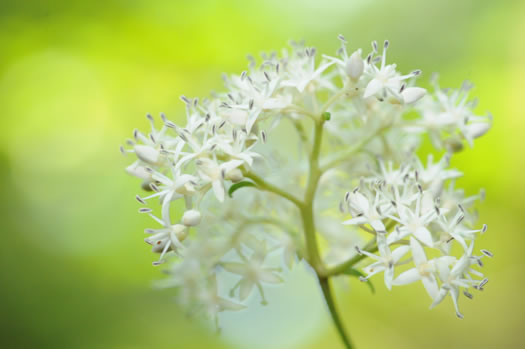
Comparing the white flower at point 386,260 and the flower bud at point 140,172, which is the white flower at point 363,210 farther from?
the flower bud at point 140,172

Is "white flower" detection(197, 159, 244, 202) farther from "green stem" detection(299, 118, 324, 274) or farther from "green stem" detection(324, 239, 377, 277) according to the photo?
"green stem" detection(324, 239, 377, 277)

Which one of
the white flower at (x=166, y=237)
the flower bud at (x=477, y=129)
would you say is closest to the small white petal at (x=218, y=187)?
the white flower at (x=166, y=237)

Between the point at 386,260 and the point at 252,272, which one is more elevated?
the point at 252,272

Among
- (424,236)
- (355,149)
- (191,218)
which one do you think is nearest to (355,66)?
(355,149)

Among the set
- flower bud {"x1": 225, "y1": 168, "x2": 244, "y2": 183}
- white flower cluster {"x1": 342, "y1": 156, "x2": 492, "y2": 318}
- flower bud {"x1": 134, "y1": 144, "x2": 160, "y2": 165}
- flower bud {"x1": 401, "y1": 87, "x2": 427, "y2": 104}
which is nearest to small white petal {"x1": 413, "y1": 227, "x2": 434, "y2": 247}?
white flower cluster {"x1": 342, "y1": 156, "x2": 492, "y2": 318}

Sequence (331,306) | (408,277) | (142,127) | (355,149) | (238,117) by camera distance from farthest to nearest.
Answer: (142,127), (355,149), (331,306), (238,117), (408,277)

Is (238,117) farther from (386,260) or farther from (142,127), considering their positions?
(142,127)

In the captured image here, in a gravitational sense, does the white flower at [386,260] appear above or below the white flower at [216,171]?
below

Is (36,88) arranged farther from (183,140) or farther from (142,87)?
(183,140)
